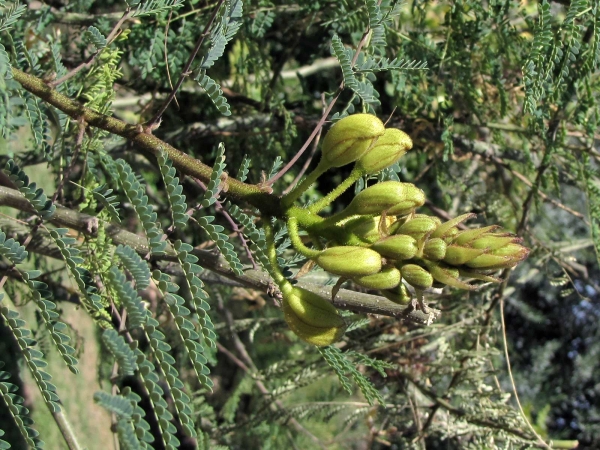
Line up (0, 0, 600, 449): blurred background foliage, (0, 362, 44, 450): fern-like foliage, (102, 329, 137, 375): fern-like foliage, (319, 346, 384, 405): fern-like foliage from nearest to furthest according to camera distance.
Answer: (102, 329, 137, 375): fern-like foliage
(0, 362, 44, 450): fern-like foliage
(319, 346, 384, 405): fern-like foliage
(0, 0, 600, 449): blurred background foliage

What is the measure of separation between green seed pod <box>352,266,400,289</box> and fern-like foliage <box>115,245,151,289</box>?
13.6 inches

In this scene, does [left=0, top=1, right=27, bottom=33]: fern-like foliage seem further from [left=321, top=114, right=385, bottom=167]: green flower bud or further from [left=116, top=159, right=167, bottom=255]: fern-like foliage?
[left=321, top=114, right=385, bottom=167]: green flower bud

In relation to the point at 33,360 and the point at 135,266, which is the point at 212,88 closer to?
the point at 135,266

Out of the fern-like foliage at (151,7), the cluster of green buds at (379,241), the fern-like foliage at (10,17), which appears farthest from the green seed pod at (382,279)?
the fern-like foliage at (10,17)

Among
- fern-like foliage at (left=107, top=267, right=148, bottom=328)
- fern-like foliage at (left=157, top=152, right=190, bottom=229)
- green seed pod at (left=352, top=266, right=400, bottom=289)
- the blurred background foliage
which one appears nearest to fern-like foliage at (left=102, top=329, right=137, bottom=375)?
fern-like foliage at (left=107, top=267, right=148, bottom=328)

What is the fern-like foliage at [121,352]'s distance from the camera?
0.92 metres

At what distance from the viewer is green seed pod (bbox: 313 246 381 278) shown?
3.35ft

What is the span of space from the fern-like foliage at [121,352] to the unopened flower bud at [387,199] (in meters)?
0.44

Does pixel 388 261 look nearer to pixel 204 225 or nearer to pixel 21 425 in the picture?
pixel 204 225

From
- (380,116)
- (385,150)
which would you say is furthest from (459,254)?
(380,116)

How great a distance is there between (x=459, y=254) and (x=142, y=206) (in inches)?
21.1

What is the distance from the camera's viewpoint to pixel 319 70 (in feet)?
11.6

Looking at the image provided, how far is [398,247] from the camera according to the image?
1027mm

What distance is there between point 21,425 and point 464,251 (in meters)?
0.76
